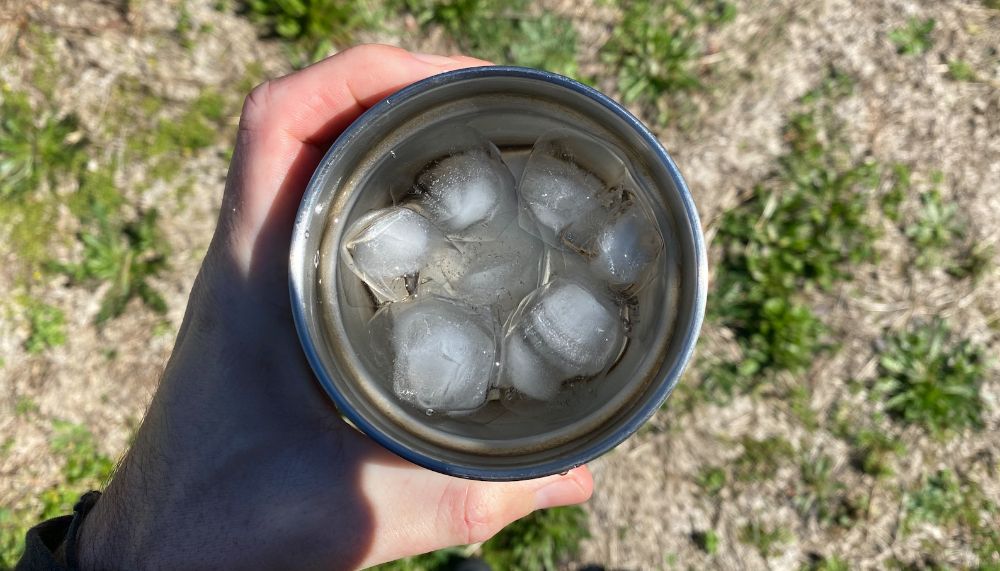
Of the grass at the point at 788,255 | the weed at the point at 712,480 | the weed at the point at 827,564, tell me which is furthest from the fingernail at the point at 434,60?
the weed at the point at 827,564

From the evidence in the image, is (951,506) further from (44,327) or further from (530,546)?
(44,327)

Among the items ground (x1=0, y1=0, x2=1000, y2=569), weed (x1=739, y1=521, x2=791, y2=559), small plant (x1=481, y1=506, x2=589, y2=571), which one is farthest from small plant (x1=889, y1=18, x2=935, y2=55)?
small plant (x1=481, y1=506, x2=589, y2=571)

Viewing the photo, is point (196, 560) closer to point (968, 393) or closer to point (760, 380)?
point (760, 380)

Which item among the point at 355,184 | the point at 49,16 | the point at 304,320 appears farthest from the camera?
the point at 49,16

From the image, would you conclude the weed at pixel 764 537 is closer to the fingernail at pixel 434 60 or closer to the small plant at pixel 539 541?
the small plant at pixel 539 541

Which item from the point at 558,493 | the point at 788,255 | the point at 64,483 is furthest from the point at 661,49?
the point at 64,483

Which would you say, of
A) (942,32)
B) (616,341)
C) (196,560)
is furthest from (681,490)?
(942,32)
